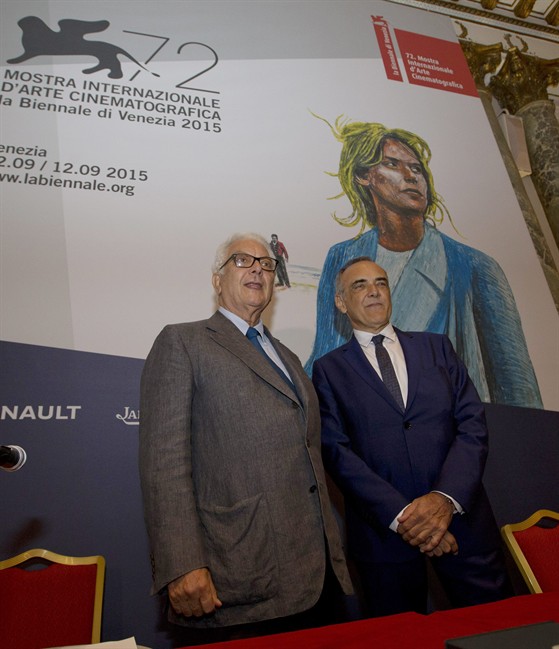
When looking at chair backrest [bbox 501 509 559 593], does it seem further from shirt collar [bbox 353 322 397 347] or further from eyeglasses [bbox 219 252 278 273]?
eyeglasses [bbox 219 252 278 273]

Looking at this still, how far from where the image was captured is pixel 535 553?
68.1 inches

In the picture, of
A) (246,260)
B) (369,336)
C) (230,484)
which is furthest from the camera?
(369,336)

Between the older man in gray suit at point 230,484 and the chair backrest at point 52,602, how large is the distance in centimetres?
54

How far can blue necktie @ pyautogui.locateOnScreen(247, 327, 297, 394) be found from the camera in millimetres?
1825

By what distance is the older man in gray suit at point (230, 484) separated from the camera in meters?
1.37

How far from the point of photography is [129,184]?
2.77 m

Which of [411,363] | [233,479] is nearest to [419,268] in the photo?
[411,363]

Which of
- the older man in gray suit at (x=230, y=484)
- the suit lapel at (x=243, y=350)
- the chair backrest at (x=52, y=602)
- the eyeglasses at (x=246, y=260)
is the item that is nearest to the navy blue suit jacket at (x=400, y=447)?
the older man in gray suit at (x=230, y=484)

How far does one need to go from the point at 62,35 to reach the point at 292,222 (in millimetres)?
1737

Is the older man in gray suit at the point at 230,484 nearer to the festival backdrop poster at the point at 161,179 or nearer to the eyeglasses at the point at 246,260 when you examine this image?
the eyeglasses at the point at 246,260

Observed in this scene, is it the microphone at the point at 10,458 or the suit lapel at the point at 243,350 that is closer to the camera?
the microphone at the point at 10,458

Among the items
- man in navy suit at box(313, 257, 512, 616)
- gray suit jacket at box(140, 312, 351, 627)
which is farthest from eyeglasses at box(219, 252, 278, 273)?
man in navy suit at box(313, 257, 512, 616)

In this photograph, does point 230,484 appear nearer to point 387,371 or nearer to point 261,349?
point 261,349

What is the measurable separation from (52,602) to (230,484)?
0.80 meters
